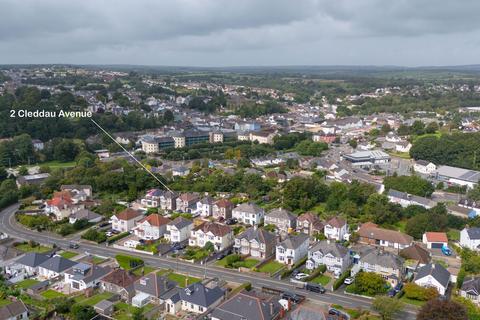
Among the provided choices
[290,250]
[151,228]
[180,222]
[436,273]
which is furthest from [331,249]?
[151,228]

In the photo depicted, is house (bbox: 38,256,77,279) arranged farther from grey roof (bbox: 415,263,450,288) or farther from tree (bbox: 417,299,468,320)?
grey roof (bbox: 415,263,450,288)

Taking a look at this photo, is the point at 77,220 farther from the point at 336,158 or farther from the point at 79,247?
the point at 336,158

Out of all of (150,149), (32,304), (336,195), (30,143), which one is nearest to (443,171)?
(336,195)

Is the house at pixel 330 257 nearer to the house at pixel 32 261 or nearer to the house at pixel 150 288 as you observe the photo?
the house at pixel 150 288

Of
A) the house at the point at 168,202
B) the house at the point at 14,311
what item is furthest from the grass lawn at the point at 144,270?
the house at the point at 168,202

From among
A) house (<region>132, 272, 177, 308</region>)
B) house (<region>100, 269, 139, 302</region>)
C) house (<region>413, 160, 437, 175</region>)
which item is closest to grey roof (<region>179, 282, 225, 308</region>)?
house (<region>132, 272, 177, 308</region>)
